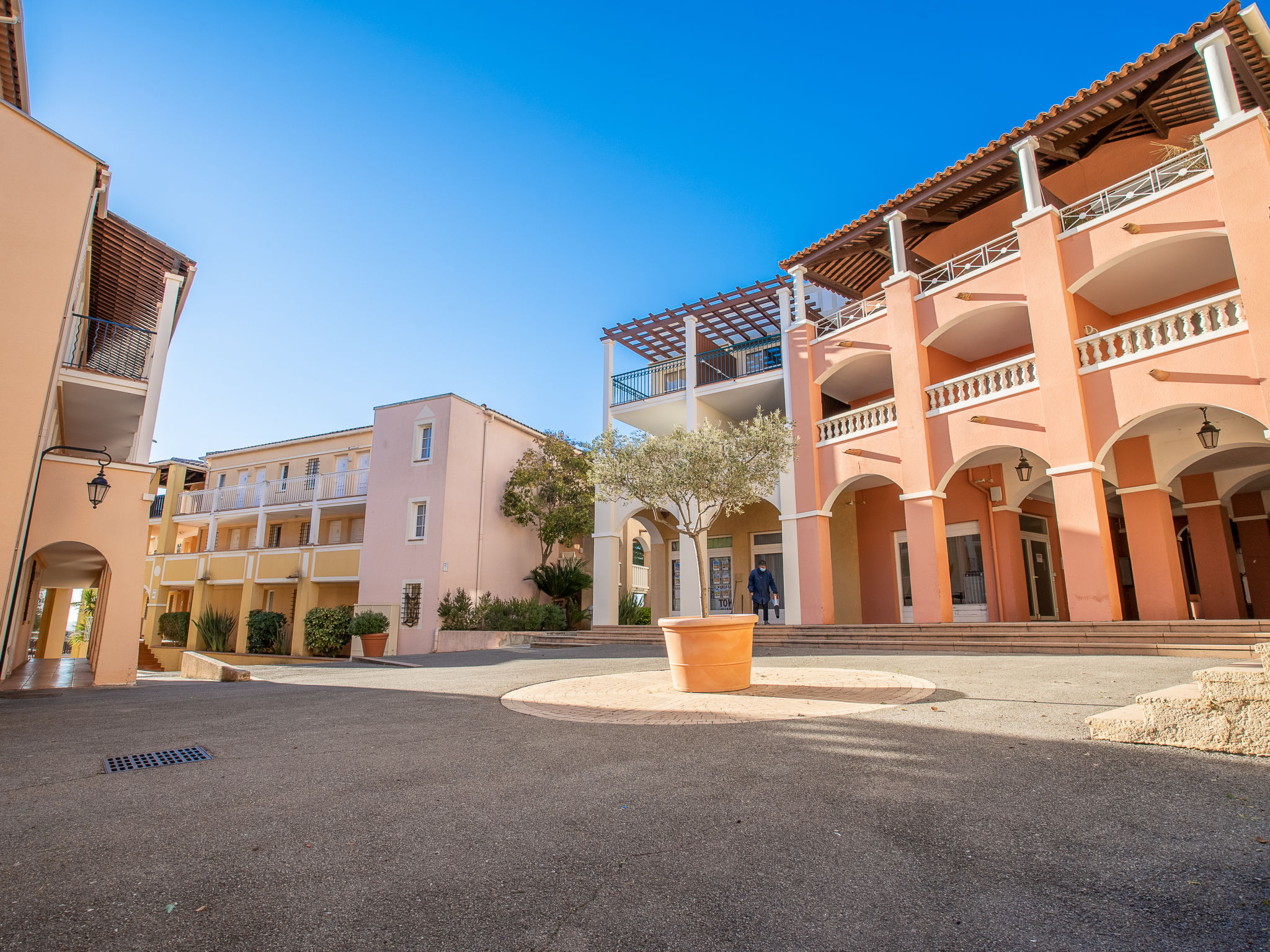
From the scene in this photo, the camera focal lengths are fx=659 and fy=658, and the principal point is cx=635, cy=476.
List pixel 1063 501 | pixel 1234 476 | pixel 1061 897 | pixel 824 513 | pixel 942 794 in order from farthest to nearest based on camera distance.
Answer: pixel 824 513
pixel 1234 476
pixel 1063 501
pixel 942 794
pixel 1061 897

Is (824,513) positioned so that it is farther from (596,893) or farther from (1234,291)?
(596,893)

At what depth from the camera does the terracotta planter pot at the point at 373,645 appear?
1797 cm

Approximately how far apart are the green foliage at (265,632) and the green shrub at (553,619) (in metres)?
10.4

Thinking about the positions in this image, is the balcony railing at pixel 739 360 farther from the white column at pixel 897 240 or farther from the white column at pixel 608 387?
the white column at pixel 897 240

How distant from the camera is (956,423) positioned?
13383 millimetres

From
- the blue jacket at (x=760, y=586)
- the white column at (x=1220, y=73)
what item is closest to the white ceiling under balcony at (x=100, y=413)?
the blue jacket at (x=760, y=586)

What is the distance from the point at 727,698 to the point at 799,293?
1277 centimetres

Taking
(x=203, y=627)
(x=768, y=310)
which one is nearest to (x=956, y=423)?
(x=768, y=310)

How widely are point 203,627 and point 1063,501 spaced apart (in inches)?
1089

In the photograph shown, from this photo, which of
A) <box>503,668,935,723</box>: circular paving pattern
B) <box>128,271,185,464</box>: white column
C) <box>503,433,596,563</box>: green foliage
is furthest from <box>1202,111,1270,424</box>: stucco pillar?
<box>128,271,185,464</box>: white column

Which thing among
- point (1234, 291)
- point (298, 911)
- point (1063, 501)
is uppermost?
point (1234, 291)

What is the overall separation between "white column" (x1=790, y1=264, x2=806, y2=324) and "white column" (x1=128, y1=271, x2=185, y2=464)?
13.5 meters

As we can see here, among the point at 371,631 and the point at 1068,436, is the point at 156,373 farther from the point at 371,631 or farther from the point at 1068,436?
the point at 1068,436

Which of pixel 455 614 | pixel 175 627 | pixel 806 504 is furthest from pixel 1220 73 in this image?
pixel 175 627
